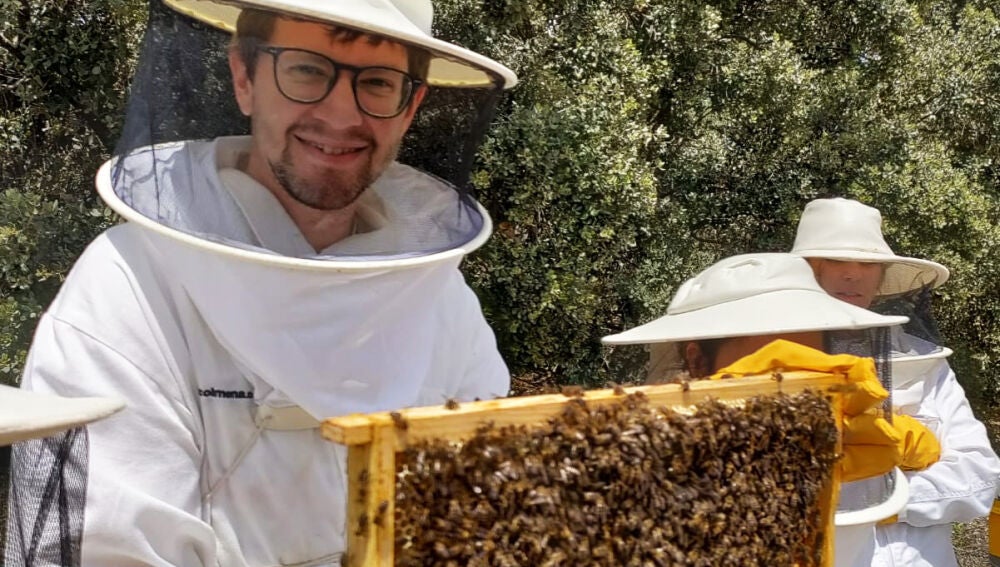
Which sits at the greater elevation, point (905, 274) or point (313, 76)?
point (313, 76)

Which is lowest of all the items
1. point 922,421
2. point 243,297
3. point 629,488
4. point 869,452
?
point 922,421

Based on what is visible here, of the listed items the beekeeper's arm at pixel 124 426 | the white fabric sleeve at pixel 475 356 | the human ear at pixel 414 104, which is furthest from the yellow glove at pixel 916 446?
the beekeeper's arm at pixel 124 426

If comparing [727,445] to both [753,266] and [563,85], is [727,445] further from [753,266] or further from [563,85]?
[563,85]

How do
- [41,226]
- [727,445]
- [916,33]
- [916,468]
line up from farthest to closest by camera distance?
[916,33] < [41,226] < [916,468] < [727,445]

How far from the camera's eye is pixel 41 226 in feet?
15.4

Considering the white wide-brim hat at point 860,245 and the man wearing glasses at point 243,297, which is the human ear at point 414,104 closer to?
the man wearing glasses at point 243,297

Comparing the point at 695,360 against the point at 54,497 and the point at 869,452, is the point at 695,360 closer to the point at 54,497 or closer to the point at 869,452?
the point at 869,452

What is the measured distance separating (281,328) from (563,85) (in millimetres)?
4250

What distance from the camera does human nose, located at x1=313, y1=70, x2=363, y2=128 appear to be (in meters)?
1.75

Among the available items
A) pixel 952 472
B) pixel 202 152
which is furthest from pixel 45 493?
pixel 952 472

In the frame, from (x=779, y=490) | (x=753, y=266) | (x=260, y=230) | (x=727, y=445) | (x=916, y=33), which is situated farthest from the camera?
(x=916, y=33)

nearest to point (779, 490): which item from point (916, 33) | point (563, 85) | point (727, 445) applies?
point (727, 445)

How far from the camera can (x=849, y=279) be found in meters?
3.62

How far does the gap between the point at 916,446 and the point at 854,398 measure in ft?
3.83
